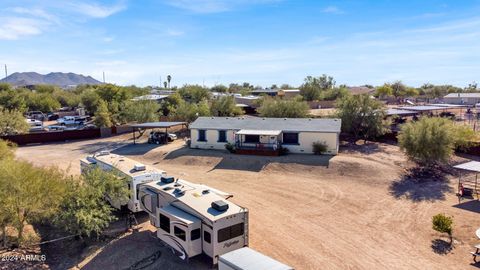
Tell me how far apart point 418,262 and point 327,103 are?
60.0 metres

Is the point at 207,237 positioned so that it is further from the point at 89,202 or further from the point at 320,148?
the point at 320,148

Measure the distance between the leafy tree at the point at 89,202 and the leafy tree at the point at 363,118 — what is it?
24.0 meters

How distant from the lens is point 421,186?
2047 centimetres

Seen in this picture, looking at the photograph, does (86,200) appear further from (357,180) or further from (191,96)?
(191,96)

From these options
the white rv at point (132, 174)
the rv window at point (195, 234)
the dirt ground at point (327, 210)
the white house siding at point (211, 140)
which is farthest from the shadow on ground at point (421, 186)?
the white house siding at point (211, 140)

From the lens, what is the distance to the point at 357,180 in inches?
849

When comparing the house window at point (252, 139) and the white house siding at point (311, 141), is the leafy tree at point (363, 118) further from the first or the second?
the house window at point (252, 139)

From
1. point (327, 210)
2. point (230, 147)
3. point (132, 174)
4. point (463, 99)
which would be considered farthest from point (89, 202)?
point (463, 99)

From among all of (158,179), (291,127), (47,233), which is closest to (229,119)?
(291,127)

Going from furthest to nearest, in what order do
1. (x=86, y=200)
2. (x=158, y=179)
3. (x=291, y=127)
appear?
(x=291, y=127) < (x=158, y=179) < (x=86, y=200)

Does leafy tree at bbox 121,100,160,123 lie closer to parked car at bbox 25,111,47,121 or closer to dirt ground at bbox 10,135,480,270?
dirt ground at bbox 10,135,480,270

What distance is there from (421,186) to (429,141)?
3.72 metres

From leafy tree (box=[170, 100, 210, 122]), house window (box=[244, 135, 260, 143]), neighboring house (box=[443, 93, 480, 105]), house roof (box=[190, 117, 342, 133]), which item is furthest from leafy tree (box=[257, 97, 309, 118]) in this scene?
neighboring house (box=[443, 93, 480, 105])

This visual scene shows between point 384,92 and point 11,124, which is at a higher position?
point 384,92
